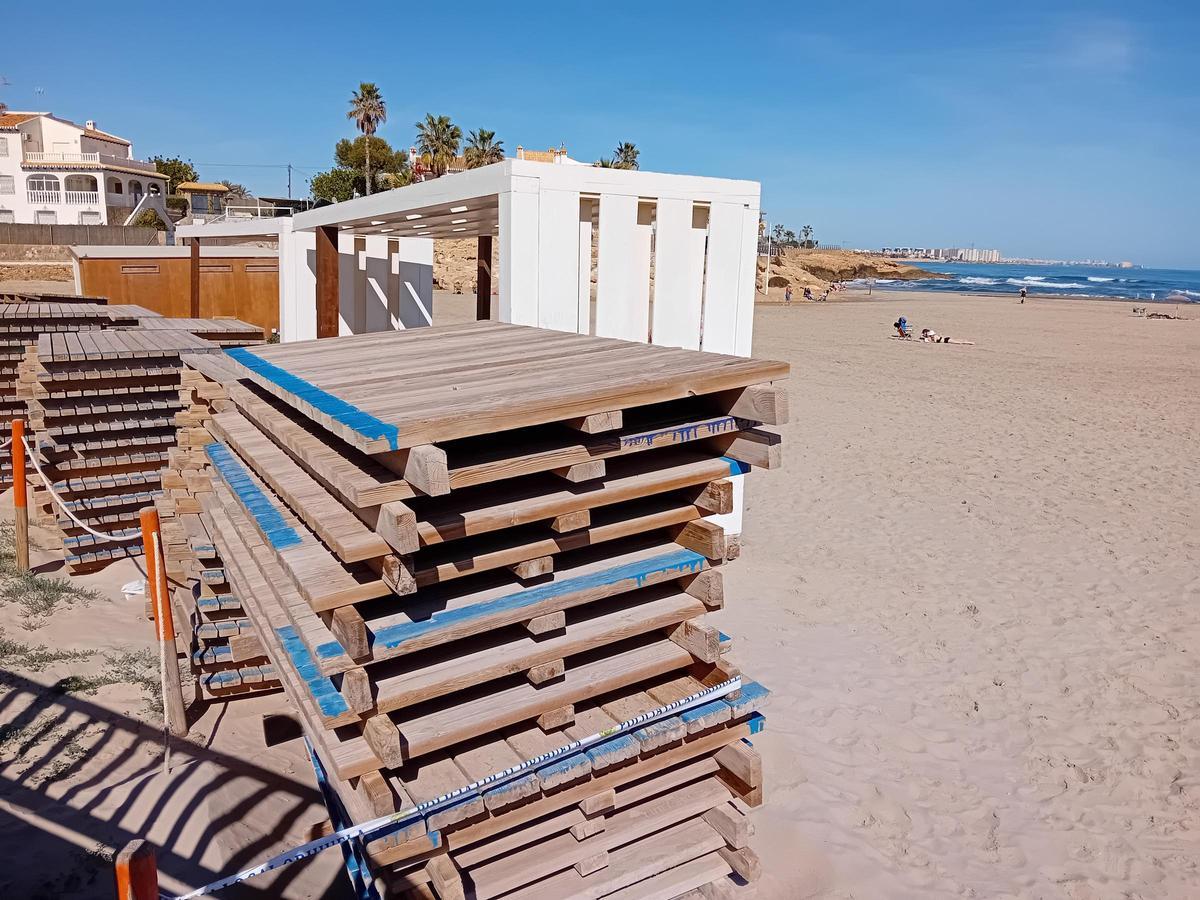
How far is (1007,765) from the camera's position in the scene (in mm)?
5660

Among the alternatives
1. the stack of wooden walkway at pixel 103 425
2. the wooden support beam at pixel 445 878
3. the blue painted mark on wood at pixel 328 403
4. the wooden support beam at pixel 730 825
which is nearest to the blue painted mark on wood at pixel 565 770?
the wooden support beam at pixel 445 878

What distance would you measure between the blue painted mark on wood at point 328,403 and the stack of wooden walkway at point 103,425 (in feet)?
15.5

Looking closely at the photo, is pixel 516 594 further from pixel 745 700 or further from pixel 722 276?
pixel 722 276

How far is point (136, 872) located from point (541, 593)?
1.46 m

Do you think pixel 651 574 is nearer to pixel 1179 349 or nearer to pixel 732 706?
pixel 732 706

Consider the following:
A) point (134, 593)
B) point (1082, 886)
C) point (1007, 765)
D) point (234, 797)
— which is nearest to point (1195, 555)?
point (1007, 765)

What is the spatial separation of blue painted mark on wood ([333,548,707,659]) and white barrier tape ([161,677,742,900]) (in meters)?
0.52

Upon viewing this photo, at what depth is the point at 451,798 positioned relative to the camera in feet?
9.40

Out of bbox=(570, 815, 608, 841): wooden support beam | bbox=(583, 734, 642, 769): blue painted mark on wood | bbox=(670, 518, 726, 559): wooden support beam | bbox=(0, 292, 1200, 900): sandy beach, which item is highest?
bbox=(670, 518, 726, 559): wooden support beam

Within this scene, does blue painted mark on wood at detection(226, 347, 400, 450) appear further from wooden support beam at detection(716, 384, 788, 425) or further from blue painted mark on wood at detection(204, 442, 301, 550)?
wooden support beam at detection(716, 384, 788, 425)

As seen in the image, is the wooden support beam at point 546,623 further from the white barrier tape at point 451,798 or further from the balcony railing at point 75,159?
the balcony railing at point 75,159

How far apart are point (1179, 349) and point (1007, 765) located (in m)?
30.1

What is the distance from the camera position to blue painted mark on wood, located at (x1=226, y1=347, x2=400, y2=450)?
241cm

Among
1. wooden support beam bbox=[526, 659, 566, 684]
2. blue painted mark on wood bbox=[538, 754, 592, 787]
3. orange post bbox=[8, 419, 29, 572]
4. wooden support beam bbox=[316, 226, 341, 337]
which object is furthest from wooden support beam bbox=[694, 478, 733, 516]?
wooden support beam bbox=[316, 226, 341, 337]
